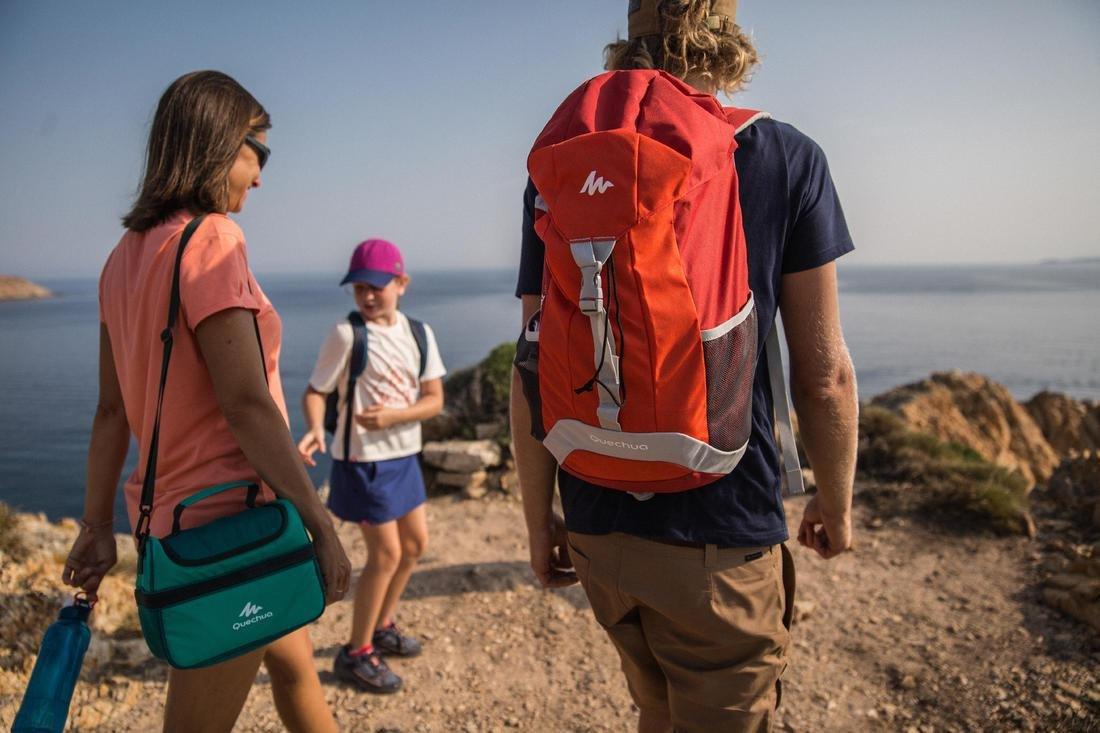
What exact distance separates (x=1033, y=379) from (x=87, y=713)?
3767 centimetres

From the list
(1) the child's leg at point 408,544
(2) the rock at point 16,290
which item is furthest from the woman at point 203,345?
(2) the rock at point 16,290

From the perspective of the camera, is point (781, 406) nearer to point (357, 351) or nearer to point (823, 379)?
point (823, 379)

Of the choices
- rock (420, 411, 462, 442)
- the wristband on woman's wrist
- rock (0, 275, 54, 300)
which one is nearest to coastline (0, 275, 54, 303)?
rock (0, 275, 54, 300)

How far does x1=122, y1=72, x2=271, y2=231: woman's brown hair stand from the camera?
1.87 m

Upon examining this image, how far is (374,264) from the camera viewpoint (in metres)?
3.61

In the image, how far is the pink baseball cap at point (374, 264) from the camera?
140 inches

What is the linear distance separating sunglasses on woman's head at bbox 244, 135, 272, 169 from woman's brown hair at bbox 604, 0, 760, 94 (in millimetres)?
1111

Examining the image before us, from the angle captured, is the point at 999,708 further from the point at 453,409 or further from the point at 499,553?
the point at 453,409

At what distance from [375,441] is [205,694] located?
1.80 m

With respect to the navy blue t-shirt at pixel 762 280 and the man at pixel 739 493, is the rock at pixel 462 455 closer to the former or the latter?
the man at pixel 739 493

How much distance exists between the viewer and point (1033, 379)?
3150 cm

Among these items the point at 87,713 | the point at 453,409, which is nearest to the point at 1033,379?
the point at 453,409

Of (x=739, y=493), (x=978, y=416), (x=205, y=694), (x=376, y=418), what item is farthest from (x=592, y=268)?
(x=978, y=416)

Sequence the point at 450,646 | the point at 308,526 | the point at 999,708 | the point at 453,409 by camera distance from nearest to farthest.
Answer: the point at 308,526, the point at 999,708, the point at 450,646, the point at 453,409
